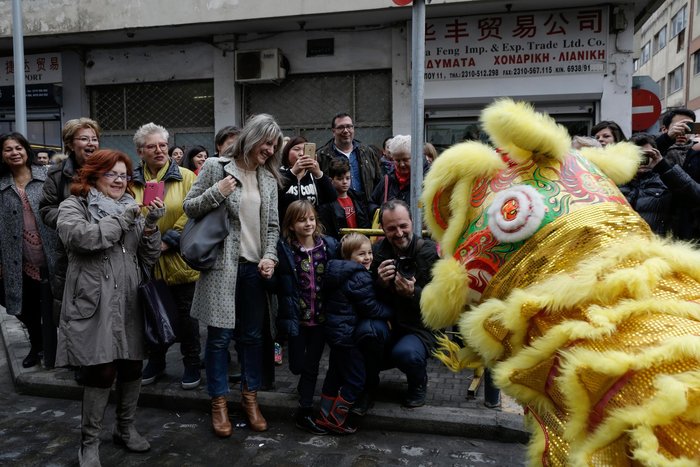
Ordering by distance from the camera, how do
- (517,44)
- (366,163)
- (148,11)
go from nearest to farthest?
(366,163) < (517,44) < (148,11)

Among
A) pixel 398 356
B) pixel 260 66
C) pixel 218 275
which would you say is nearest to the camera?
pixel 218 275

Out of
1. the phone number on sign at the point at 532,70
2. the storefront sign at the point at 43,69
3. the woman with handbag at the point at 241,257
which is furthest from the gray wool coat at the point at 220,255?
the storefront sign at the point at 43,69

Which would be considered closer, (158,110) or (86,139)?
(86,139)

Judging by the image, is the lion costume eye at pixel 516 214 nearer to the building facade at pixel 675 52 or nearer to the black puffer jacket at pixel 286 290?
the black puffer jacket at pixel 286 290

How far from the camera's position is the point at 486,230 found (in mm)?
1677

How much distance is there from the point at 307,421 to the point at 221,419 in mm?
580

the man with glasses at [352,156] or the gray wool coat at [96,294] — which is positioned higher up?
the man with glasses at [352,156]

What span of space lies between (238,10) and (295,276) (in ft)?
22.0

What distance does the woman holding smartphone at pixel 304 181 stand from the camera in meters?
4.51

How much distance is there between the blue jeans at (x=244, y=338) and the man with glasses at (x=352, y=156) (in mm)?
1861

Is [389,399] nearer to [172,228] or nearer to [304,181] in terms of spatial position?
[304,181]

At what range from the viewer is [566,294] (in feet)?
4.34

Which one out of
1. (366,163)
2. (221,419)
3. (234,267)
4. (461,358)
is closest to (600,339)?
(461,358)

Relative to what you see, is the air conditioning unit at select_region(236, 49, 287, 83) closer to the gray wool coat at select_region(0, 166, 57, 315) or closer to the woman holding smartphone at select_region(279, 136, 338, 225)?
the woman holding smartphone at select_region(279, 136, 338, 225)
